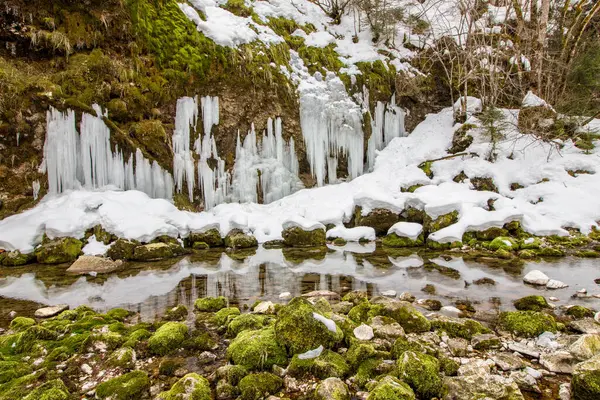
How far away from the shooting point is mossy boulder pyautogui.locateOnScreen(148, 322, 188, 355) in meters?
3.21

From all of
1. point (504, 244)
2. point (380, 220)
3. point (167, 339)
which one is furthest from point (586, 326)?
point (380, 220)

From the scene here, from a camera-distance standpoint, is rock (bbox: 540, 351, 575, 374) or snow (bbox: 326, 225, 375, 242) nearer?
rock (bbox: 540, 351, 575, 374)

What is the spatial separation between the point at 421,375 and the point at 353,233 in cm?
845

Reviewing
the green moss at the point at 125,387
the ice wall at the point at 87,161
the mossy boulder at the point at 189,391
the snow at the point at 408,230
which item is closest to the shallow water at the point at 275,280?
the snow at the point at 408,230

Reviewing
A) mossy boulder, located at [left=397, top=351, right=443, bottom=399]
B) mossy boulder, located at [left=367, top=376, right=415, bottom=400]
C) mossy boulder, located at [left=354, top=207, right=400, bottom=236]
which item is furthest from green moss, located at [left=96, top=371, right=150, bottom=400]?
mossy boulder, located at [left=354, top=207, right=400, bottom=236]

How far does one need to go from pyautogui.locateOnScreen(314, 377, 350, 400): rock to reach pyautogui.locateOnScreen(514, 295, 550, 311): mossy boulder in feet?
10.2

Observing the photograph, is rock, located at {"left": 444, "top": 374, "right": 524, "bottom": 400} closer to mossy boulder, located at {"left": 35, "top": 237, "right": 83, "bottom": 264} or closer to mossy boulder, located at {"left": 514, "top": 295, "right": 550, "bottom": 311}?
mossy boulder, located at {"left": 514, "top": 295, "right": 550, "bottom": 311}

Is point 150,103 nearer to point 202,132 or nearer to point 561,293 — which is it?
point 202,132

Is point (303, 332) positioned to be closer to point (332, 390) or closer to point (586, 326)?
point (332, 390)

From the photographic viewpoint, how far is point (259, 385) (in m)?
2.49

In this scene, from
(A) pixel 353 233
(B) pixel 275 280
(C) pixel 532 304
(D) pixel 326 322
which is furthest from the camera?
(A) pixel 353 233

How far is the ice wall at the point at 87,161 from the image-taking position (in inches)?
384

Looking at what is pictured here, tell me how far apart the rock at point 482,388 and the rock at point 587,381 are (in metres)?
0.33

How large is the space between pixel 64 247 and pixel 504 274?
10422 millimetres
